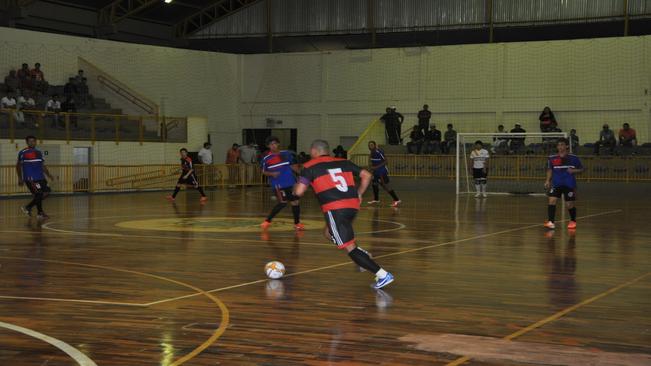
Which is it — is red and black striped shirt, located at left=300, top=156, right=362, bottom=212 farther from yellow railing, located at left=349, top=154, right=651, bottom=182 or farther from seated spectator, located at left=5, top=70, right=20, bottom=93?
seated spectator, located at left=5, top=70, right=20, bottom=93

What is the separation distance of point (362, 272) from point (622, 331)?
173 inches

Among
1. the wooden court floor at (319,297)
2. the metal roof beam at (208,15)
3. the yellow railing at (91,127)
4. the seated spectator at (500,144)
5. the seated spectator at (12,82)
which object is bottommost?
the wooden court floor at (319,297)

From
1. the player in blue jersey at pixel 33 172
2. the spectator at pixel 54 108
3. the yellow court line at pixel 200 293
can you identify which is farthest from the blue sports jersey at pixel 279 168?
the spectator at pixel 54 108

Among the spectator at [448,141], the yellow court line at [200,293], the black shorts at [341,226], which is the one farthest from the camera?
the spectator at [448,141]

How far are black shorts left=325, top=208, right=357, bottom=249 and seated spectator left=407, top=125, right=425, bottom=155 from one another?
2819cm

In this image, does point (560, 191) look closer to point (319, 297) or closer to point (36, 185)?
point (319, 297)

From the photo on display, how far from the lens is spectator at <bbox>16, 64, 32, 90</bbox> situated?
34781 millimetres

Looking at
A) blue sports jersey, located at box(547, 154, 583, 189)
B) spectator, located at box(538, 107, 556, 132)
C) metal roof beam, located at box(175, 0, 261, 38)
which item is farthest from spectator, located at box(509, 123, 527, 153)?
blue sports jersey, located at box(547, 154, 583, 189)

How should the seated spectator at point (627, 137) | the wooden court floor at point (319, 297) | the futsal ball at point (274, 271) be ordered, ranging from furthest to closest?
the seated spectator at point (627, 137) < the futsal ball at point (274, 271) < the wooden court floor at point (319, 297)

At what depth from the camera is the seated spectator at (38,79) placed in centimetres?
3512

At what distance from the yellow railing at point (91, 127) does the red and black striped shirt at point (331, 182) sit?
80.6 ft

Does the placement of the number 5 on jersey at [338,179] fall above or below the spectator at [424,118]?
below

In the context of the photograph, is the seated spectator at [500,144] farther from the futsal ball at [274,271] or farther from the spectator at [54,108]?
the futsal ball at [274,271]

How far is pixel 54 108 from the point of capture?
34.8m
